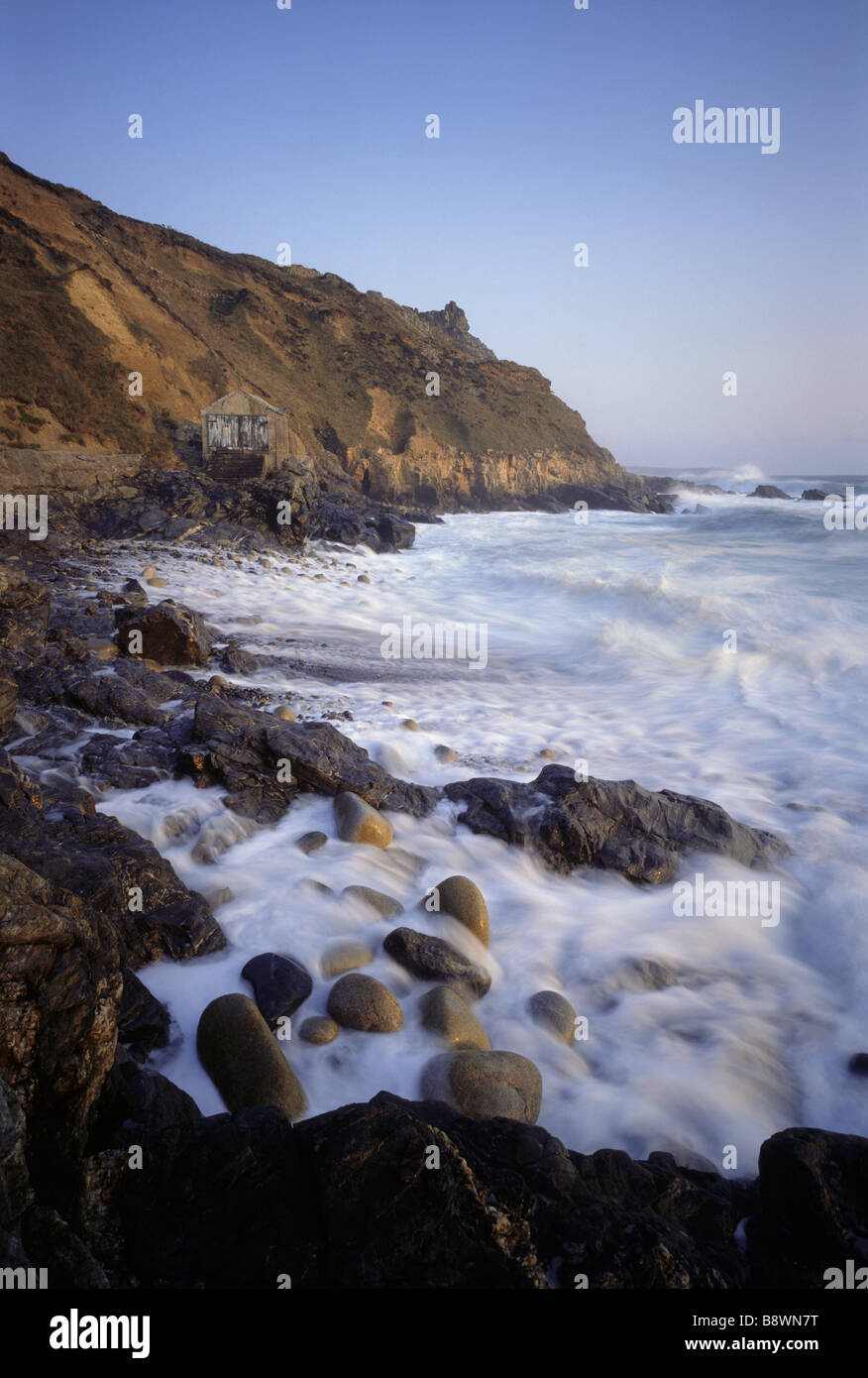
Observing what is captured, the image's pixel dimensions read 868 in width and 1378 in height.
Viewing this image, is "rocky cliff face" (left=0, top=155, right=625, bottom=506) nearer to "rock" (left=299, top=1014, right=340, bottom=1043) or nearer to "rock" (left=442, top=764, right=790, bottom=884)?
"rock" (left=442, top=764, right=790, bottom=884)

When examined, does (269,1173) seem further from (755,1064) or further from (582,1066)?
(755,1064)

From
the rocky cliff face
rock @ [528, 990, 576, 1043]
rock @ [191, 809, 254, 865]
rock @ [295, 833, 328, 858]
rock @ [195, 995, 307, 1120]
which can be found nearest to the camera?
rock @ [195, 995, 307, 1120]

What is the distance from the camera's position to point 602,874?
498 cm

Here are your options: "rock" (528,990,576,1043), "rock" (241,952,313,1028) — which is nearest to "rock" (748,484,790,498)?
"rock" (528,990,576,1043)

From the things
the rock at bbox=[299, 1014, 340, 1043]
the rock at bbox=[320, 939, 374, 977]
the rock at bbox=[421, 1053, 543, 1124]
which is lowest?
the rock at bbox=[421, 1053, 543, 1124]

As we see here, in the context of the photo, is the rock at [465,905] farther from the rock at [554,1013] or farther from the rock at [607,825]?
the rock at [607,825]

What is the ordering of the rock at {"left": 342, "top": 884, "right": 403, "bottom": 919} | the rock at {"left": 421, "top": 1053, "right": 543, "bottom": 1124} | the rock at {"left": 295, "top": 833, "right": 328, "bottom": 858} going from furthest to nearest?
the rock at {"left": 295, "top": 833, "right": 328, "bottom": 858} < the rock at {"left": 342, "top": 884, "right": 403, "bottom": 919} < the rock at {"left": 421, "top": 1053, "right": 543, "bottom": 1124}

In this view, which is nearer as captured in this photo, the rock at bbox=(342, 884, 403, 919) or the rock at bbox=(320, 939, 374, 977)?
the rock at bbox=(320, 939, 374, 977)

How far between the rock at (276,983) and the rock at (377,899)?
2.31ft

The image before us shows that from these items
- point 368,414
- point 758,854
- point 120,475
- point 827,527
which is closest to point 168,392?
point 120,475

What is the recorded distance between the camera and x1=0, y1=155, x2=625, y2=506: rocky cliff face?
24703 mm

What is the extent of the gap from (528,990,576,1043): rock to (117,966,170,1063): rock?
1817 millimetres

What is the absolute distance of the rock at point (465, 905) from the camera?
4129 mm

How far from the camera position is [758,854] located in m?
5.28
